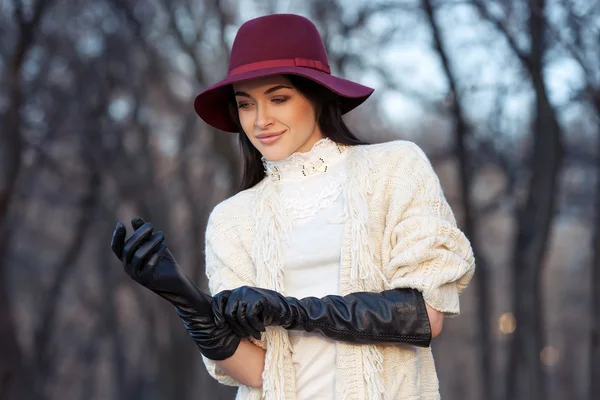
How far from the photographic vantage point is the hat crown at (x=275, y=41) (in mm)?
3326

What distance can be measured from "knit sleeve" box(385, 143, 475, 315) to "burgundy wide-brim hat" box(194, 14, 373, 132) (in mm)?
412

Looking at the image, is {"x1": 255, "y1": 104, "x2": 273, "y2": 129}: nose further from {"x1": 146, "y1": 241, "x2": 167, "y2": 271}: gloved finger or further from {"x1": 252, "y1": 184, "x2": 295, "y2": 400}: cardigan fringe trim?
{"x1": 146, "y1": 241, "x2": 167, "y2": 271}: gloved finger

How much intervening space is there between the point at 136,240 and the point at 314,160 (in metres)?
0.97

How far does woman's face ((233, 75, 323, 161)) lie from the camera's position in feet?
10.9

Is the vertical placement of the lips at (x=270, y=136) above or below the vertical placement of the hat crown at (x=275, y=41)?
below

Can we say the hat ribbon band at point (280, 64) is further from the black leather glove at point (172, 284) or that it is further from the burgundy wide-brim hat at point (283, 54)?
the black leather glove at point (172, 284)

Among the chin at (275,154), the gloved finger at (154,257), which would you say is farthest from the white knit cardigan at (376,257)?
the gloved finger at (154,257)

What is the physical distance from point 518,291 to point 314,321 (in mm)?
8976

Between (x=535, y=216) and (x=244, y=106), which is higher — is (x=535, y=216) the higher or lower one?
the higher one

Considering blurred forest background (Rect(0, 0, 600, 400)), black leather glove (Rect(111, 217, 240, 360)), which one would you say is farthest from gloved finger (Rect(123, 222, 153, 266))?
blurred forest background (Rect(0, 0, 600, 400))

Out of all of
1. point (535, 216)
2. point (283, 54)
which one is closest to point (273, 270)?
point (283, 54)

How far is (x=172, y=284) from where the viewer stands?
2.85m

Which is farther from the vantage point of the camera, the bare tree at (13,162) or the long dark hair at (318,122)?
the bare tree at (13,162)

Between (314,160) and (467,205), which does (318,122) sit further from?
(467,205)
